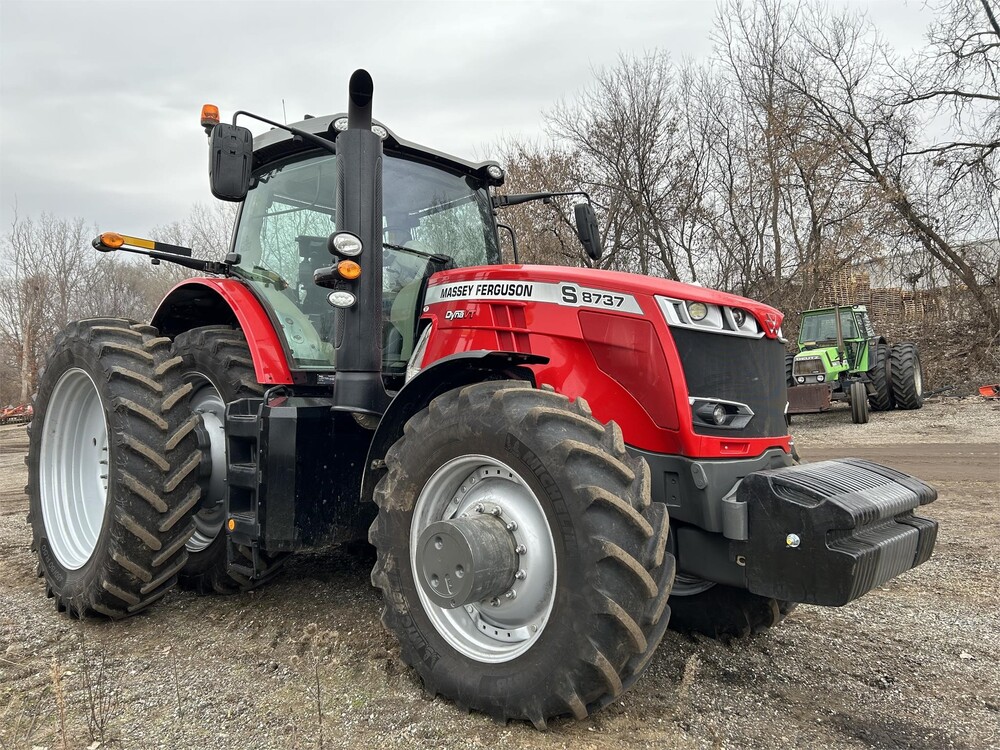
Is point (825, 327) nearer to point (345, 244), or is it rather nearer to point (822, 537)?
point (822, 537)

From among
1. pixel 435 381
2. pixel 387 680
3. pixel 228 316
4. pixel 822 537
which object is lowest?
pixel 387 680

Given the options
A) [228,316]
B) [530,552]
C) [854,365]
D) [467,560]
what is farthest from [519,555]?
[854,365]

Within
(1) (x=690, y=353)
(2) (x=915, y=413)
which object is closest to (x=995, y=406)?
(2) (x=915, y=413)

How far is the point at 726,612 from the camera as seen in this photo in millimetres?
3090

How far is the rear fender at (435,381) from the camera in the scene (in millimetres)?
2697

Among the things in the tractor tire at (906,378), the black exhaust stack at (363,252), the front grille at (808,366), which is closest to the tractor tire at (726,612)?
the black exhaust stack at (363,252)

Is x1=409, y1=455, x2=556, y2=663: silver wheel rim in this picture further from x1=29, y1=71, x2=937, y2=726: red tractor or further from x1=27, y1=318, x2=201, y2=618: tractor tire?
x1=27, y1=318, x2=201, y2=618: tractor tire

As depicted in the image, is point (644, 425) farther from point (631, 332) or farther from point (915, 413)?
point (915, 413)

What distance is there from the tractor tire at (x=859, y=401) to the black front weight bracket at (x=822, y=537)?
1145 centimetres

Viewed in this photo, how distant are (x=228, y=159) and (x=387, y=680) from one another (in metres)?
2.30

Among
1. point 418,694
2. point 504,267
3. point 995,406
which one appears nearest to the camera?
point 418,694

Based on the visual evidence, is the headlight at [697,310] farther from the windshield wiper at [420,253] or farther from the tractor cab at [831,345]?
the tractor cab at [831,345]

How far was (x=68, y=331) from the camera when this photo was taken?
3.87 metres

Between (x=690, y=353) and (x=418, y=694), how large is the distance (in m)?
1.66
